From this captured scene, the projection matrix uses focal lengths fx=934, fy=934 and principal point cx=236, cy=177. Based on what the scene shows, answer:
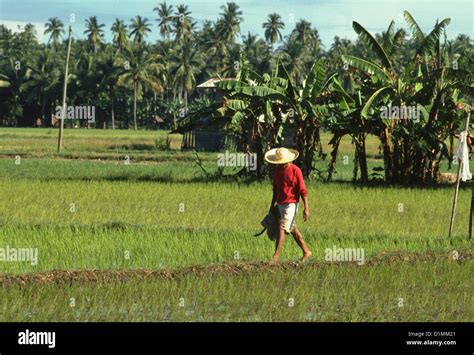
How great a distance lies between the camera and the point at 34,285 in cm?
767

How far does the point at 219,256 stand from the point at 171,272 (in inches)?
56.1

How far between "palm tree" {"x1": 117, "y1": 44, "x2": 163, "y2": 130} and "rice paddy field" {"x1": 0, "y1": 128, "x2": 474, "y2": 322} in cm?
4097

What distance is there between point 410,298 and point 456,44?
201 ft

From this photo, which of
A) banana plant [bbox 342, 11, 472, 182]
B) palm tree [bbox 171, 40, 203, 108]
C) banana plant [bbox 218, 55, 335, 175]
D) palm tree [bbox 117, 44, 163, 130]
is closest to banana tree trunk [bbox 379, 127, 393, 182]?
banana plant [bbox 342, 11, 472, 182]

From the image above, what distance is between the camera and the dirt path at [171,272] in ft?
25.5

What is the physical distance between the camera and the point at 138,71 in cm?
5906

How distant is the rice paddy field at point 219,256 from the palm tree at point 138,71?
41.0m

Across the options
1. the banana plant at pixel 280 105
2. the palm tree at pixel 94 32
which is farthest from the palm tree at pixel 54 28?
the banana plant at pixel 280 105

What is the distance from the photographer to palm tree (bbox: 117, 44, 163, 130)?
59000mm

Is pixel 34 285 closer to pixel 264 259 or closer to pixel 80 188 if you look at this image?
pixel 264 259

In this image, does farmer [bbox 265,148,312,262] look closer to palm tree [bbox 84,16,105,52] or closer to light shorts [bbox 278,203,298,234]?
light shorts [bbox 278,203,298,234]
